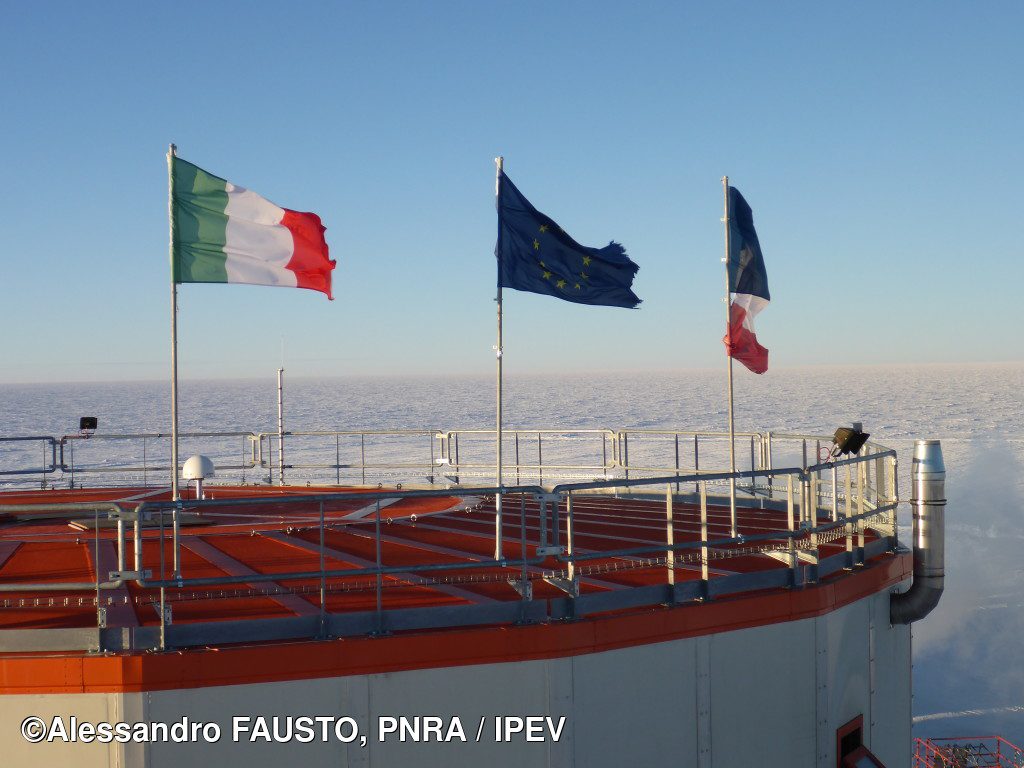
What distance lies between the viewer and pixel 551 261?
10.9 meters

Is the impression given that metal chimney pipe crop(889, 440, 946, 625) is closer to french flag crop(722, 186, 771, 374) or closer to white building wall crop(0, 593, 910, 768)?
white building wall crop(0, 593, 910, 768)

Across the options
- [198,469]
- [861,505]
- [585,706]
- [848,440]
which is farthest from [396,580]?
[848,440]

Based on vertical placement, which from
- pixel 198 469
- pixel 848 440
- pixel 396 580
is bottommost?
pixel 396 580

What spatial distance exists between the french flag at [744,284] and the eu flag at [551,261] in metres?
2.27

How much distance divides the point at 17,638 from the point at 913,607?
980 cm

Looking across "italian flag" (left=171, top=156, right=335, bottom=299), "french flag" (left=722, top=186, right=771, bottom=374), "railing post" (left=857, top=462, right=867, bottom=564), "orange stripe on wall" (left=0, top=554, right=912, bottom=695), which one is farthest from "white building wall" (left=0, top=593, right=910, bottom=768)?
"italian flag" (left=171, top=156, right=335, bottom=299)

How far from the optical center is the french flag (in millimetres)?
13250

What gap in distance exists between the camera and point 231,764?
25.6 feet

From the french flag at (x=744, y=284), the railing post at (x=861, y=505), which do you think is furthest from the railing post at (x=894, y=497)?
the french flag at (x=744, y=284)

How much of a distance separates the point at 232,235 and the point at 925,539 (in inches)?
358

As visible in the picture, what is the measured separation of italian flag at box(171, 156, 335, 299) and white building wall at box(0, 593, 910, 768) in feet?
14.8

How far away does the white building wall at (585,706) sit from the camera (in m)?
7.59

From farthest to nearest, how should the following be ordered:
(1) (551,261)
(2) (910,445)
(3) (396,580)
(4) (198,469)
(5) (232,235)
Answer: (2) (910,445) → (4) (198,469) → (1) (551,261) → (5) (232,235) → (3) (396,580)

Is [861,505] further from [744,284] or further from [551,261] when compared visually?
[551,261]
